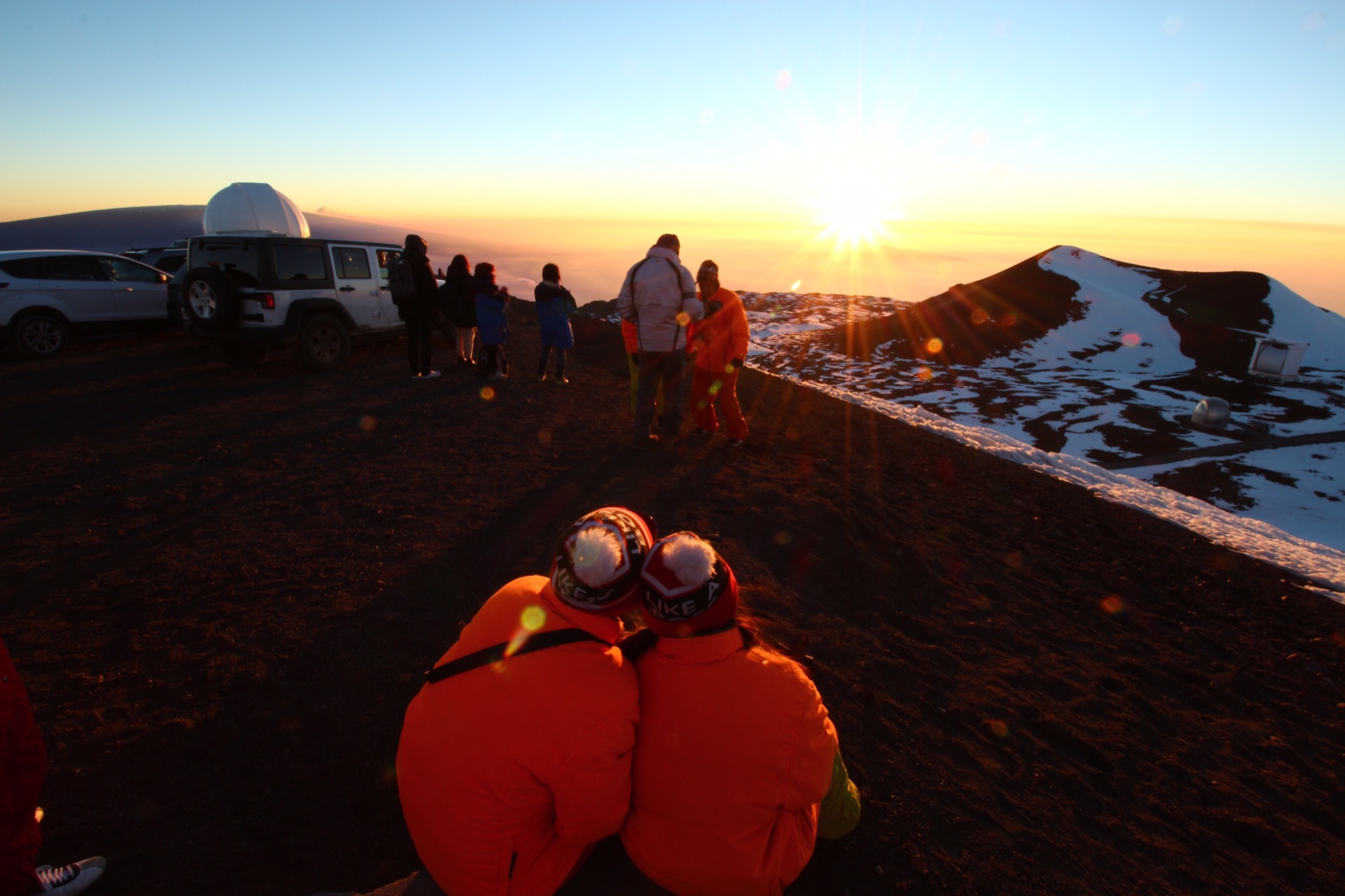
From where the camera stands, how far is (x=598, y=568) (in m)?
1.88

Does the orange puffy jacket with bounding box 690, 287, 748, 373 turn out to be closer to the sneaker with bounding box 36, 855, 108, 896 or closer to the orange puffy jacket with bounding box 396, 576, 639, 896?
the orange puffy jacket with bounding box 396, 576, 639, 896

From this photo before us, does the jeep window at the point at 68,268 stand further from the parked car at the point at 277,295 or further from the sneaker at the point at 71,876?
the sneaker at the point at 71,876

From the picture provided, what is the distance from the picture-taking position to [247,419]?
7.14 meters

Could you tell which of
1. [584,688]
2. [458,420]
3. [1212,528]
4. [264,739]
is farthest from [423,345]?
[1212,528]

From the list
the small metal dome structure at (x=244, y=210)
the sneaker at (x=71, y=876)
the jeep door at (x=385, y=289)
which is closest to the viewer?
the sneaker at (x=71, y=876)

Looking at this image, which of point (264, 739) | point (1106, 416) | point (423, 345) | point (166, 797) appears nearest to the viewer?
point (166, 797)

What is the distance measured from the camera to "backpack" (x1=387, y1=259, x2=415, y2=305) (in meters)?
8.50

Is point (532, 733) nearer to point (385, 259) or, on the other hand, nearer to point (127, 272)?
point (385, 259)

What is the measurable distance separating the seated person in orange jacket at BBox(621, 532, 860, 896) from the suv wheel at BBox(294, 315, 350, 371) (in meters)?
9.14

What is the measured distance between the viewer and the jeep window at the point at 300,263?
Answer: 855cm

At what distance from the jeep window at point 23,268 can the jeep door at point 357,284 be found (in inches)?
182

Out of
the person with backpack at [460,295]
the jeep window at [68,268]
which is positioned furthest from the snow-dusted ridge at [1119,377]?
the jeep window at [68,268]

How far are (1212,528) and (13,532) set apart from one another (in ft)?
47.0

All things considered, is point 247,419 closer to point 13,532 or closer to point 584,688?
point 13,532
